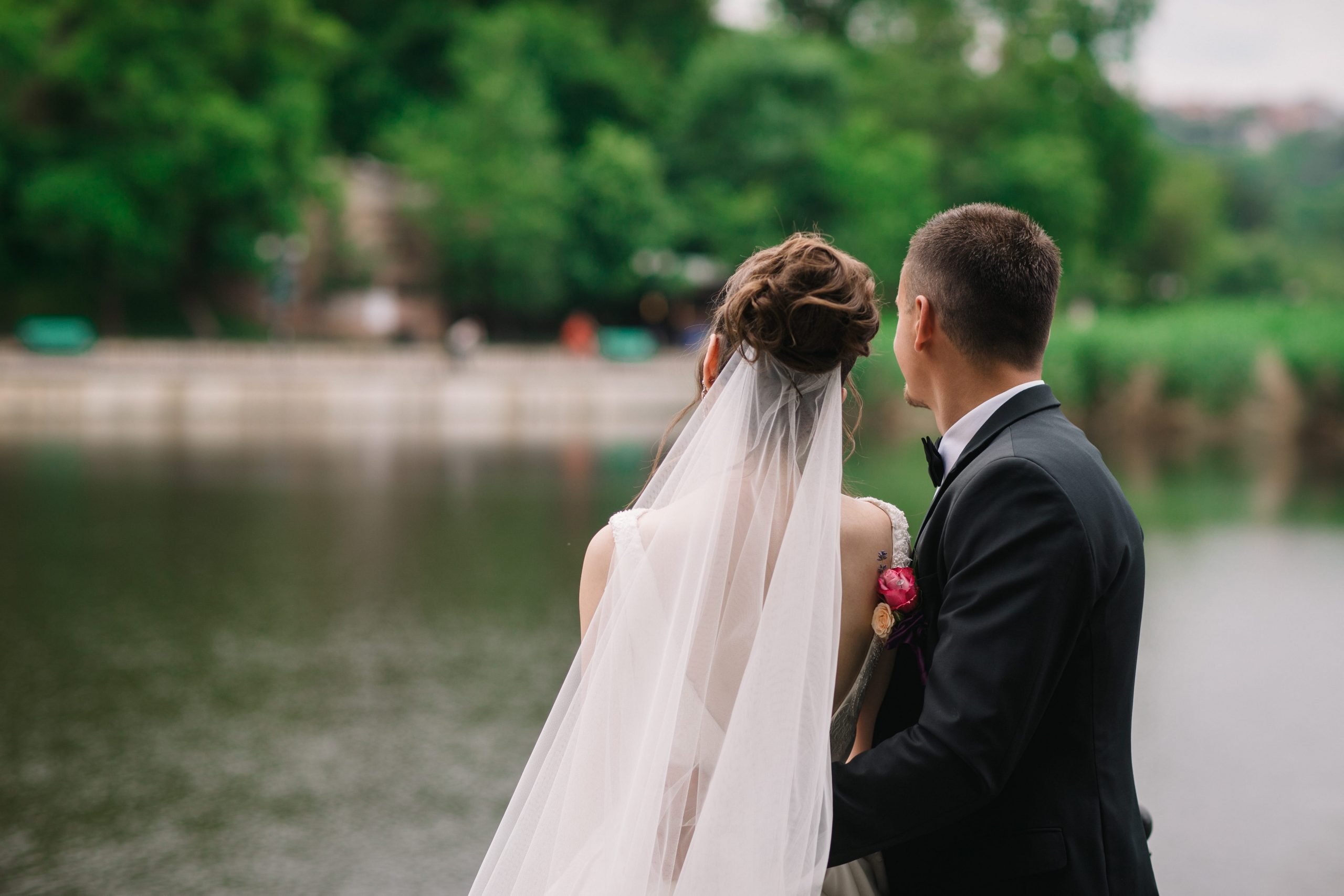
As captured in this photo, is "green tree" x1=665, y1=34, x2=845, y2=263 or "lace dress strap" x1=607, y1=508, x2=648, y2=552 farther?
"green tree" x1=665, y1=34, x2=845, y2=263

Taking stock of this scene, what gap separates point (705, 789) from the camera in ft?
7.47

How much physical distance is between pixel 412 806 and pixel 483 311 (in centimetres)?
3939

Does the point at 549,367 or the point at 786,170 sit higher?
the point at 786,170

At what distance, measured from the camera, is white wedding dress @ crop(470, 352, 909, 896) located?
219cm

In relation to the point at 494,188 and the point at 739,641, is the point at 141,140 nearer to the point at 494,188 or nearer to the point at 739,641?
the point at 494,188

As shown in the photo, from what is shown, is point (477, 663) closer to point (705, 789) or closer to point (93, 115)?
point (705, 789)

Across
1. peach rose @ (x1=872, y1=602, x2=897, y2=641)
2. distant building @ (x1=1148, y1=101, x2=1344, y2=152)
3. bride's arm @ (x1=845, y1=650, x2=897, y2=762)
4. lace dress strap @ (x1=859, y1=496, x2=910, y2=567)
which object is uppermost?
distant building @ (x1=1148, y1=101, x2=1344, y2=152)

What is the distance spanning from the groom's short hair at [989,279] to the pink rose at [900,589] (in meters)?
0.39

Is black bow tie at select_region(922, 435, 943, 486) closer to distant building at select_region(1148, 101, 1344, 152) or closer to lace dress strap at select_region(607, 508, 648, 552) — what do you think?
lace dress strap at select_region(607, 508, 648, 552)

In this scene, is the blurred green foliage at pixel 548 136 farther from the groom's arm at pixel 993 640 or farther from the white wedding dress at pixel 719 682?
the groom's arm at pixel 993 640

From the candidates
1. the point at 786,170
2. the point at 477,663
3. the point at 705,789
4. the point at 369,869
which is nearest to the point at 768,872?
the point at 705,789

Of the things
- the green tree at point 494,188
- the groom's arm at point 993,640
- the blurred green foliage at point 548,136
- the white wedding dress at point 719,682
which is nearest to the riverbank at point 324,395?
the blurred green foliage at point 548,136

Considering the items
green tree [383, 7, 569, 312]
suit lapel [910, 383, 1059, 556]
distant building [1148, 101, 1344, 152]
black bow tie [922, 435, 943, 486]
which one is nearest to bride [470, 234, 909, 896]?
black bow tie [922, 435, 943, 486]

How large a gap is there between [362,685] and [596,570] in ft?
21.7
